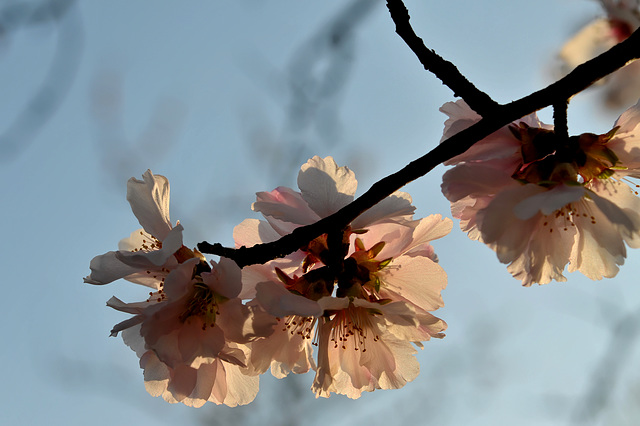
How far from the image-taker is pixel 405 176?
0.92 metres

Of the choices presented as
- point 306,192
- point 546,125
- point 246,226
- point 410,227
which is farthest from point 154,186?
point 546,125

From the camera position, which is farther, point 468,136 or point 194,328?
point 194,328

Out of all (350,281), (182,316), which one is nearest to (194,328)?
(182,316)

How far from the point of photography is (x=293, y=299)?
997 mm

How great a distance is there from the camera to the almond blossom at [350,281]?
44.8 inches

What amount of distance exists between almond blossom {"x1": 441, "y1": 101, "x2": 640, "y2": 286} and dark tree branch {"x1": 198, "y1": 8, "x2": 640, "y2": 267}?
79 millimetres

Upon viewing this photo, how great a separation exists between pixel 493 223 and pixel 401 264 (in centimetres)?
31

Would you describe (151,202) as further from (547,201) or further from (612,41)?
(612,41)

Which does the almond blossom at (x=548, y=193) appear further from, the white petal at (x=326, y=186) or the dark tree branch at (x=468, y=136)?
the white petal at (x=326, y=186)

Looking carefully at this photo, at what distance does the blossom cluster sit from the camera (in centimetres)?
104

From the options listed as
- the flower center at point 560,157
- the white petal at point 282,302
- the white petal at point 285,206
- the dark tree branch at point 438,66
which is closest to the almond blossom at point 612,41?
the flower center at point 560,157

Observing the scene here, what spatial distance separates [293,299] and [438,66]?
1.73 ft

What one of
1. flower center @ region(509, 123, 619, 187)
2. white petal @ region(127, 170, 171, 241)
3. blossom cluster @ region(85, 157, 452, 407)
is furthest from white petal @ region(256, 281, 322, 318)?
flower center @ region(509, 123, 619, 187)

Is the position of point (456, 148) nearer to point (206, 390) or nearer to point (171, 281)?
point (171, 281)
